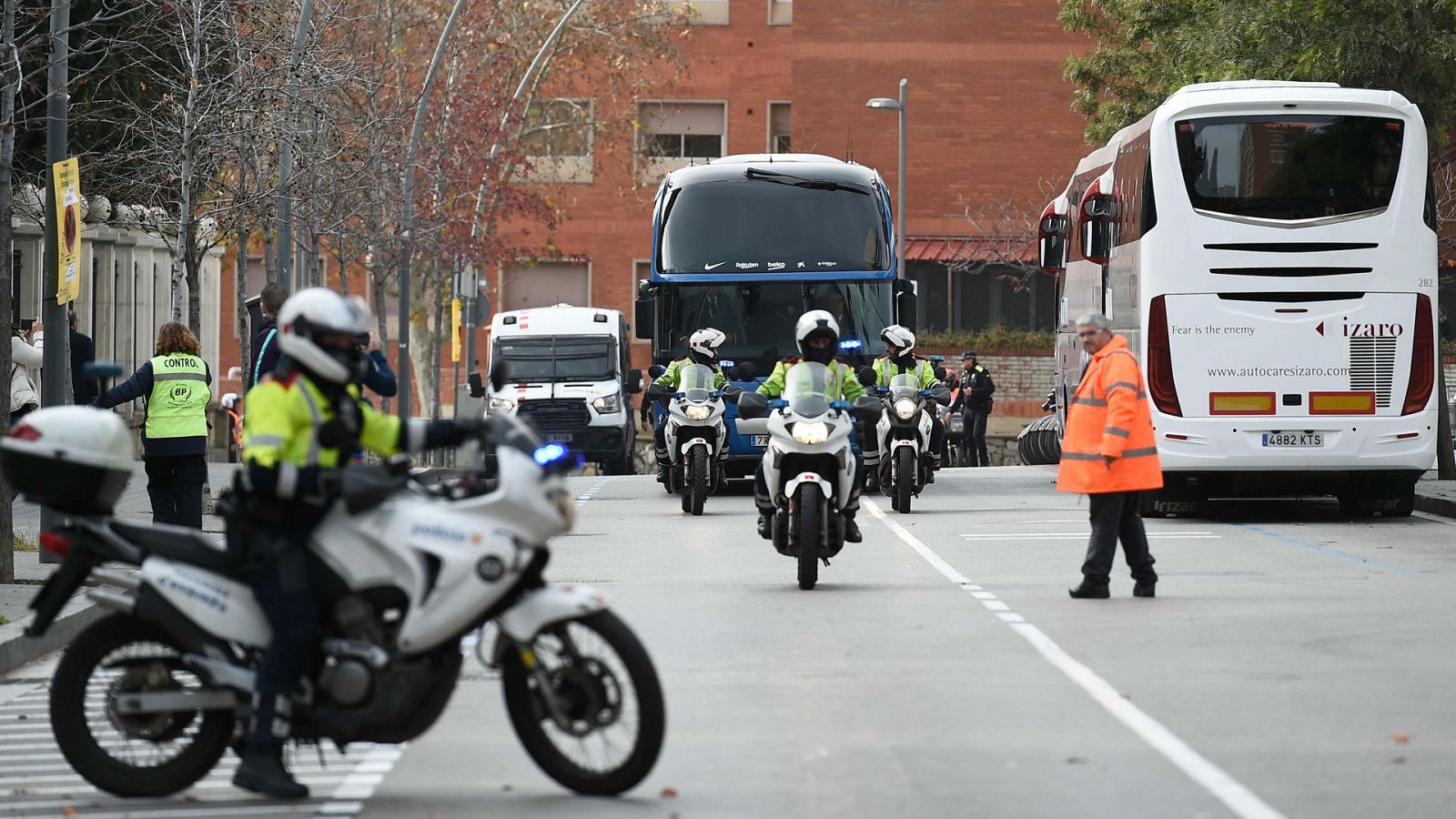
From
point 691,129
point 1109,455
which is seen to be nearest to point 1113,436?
point 1109,455

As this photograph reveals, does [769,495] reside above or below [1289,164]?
below

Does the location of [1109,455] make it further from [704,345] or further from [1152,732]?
[704,345]

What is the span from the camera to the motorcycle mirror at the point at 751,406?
15.1 metres

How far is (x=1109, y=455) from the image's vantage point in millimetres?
13945

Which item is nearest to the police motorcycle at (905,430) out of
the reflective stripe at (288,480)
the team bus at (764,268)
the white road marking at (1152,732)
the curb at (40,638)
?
the team bus at (764,268)

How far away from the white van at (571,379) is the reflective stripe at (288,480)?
2752cm

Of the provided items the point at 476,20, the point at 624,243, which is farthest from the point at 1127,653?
the point at 624,243

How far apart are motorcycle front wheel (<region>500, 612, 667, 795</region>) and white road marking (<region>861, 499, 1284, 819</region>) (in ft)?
5.89

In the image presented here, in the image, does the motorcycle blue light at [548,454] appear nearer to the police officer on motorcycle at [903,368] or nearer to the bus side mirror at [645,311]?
the police officer on motorcycle at [903,368]

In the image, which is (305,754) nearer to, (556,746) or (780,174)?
(556,746)

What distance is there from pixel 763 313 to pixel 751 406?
1147 centimetres

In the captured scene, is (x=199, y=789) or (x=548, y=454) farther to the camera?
(x=199, y=789)

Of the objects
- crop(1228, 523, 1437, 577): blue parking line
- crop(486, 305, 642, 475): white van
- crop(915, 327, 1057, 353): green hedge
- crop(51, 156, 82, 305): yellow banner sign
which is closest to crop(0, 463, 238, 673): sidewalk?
Answer: crop(51, 156, 82, 305): yellow banner sign

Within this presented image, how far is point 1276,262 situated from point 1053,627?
913 centimetres
